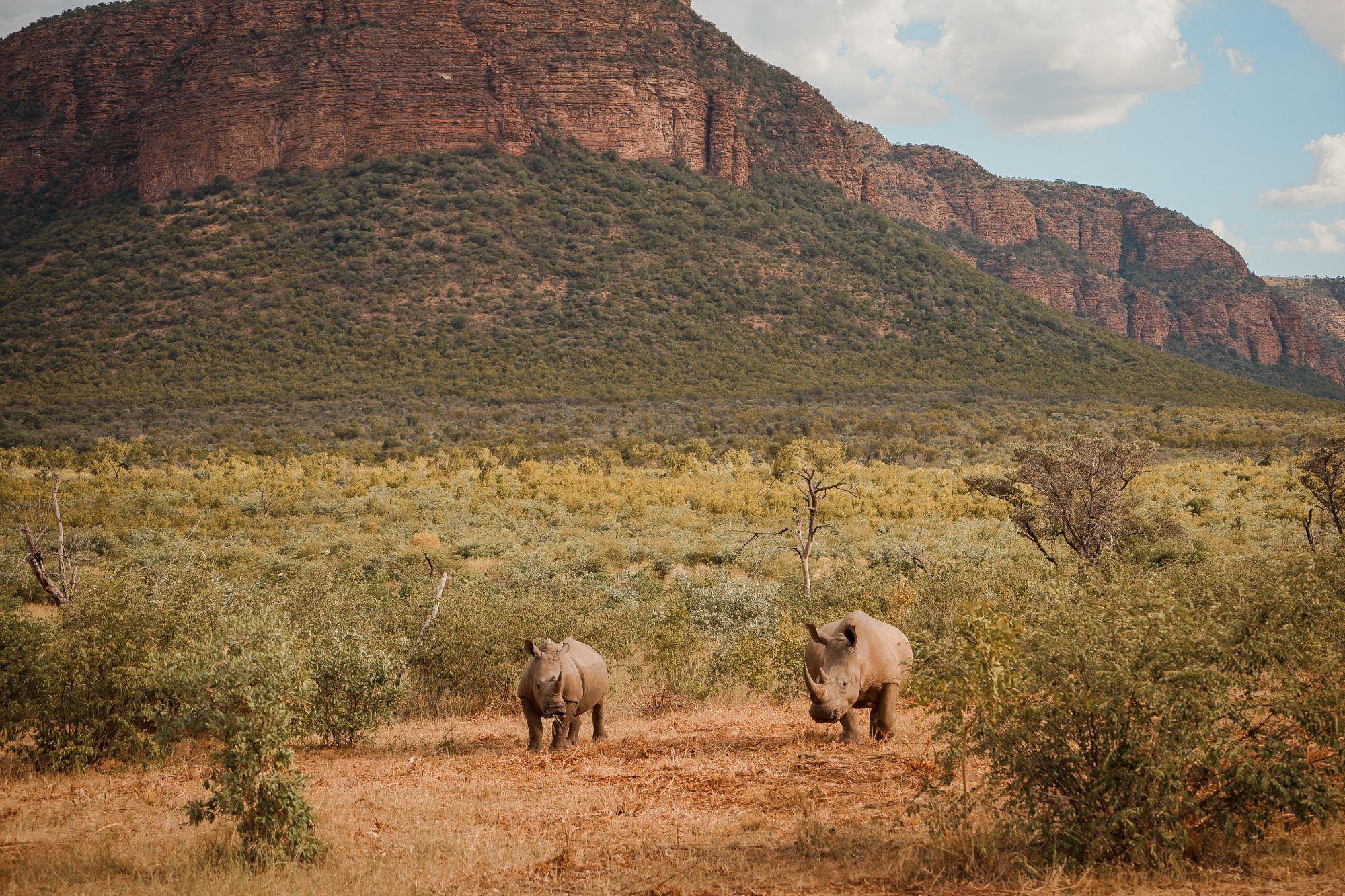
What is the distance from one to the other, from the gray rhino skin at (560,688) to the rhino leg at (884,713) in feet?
8.96

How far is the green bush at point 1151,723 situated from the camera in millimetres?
5801

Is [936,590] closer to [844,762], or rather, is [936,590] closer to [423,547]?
[844,762]

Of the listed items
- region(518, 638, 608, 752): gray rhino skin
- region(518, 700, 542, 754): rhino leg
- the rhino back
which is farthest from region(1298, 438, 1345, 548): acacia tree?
region(518, 700, 542, 754): rhino leg

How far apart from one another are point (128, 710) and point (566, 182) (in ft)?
228

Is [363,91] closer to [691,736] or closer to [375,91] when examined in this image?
[375,91]

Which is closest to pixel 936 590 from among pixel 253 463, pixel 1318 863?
pixel 1318 863

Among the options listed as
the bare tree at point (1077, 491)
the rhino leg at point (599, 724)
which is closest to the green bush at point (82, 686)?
the rhino leg at point (599, 724)

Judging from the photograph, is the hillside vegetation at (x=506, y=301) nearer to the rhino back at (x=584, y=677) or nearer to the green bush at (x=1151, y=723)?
the rhino back at (x=584, y=677)

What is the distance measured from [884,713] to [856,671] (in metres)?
0.95

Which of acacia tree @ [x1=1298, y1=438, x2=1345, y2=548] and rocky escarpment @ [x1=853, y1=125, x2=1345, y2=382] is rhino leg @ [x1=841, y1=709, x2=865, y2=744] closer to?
acacia tree @ [x1=1298, y1=438, x2=1345, y2=548]

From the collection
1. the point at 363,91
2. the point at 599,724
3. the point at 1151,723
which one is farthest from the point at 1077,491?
the point at 363,91

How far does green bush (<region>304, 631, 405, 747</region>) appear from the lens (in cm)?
1067

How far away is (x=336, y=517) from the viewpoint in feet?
94.6

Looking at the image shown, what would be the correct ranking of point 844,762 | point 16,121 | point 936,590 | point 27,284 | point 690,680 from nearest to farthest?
1. point 844,762
2. point 690,680
3. point 936,590
4. point 27,284
5. point 16,121
